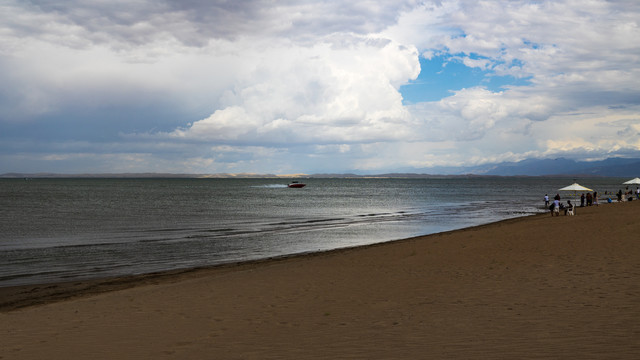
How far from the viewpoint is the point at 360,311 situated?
1061 centimetres

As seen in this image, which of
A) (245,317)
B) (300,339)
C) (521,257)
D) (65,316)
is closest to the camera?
(300,339)

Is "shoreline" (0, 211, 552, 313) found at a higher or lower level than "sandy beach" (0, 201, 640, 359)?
lower

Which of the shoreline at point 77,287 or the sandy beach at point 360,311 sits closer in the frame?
the sandy beach at point 360,311

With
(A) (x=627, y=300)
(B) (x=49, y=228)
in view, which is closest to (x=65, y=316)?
(A) (x=627, y=300)

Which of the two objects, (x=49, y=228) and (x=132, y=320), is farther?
(x=49, y=228)

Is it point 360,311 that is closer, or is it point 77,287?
point 360,311

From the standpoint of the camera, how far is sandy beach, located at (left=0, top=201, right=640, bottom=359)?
792 centimetres

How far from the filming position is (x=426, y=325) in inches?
356

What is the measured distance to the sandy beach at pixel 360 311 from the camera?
26.0 ft

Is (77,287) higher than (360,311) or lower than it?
lower

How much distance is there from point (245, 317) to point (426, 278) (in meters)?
6.10

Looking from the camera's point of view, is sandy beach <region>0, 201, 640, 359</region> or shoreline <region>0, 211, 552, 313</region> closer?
sandy beach <region>0, 201, 640, 359</region>

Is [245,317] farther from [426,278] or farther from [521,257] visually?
[521,257]

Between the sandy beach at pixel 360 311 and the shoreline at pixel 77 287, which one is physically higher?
the sandy beach at pixel 360 311
